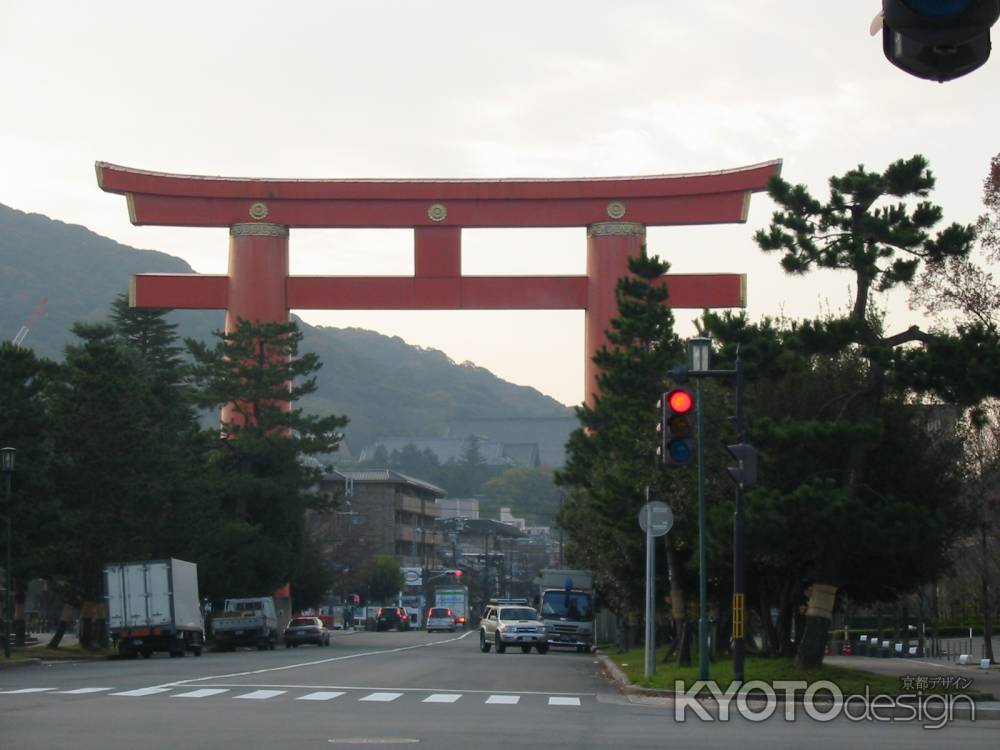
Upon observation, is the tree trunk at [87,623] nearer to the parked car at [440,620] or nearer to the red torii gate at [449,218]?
the red torii gate at [449,218]

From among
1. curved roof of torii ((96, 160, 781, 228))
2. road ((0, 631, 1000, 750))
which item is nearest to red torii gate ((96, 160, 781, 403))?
curved roof of torii ((96, 160, 781, 228))

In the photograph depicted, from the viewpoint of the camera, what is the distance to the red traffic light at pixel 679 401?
17.9 m

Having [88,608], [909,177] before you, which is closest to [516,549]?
[88,608]

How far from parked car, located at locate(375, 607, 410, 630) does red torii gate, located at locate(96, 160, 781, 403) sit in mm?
60412

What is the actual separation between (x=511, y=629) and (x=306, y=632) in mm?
11982

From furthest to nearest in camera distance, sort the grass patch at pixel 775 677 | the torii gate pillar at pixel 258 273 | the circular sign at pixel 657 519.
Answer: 1. the torii gate pillar at pixel 258 273
2. the circular sign at pixel 657 519
3. the grass patch at pixel 775 677

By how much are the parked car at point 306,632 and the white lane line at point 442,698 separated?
37379mm

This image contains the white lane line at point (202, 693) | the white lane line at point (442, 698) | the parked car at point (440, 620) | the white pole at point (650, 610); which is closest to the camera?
the white lane line at point (442, 698)

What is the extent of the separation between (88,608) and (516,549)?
139163 millimetres

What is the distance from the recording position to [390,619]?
109 meters

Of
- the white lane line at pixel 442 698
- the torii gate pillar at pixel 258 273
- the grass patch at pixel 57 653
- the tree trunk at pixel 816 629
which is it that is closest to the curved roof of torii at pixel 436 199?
the torii gate pillar at pixel 258 273

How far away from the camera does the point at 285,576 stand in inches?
2434

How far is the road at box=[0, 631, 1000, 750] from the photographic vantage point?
13984mm

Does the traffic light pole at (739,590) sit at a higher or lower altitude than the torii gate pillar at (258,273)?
lower
